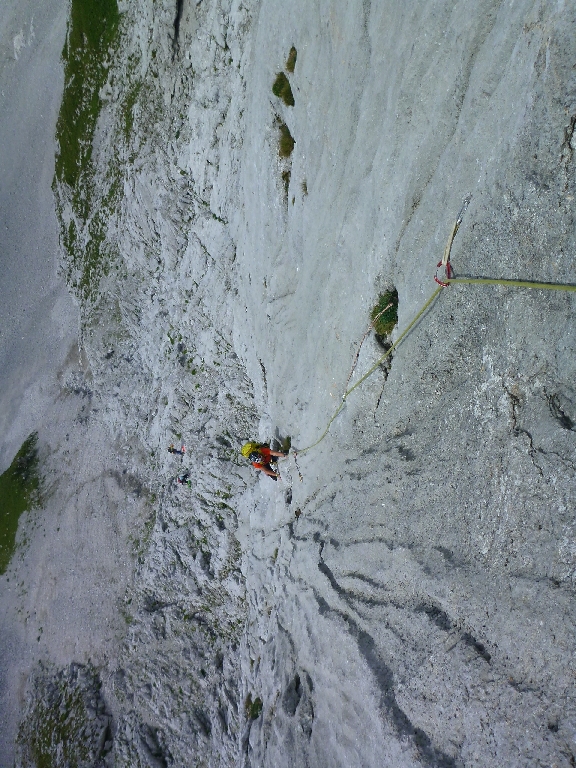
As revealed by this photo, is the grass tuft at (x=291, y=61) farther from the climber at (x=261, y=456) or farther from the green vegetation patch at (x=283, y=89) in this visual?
the climber at (x=261, y=456)

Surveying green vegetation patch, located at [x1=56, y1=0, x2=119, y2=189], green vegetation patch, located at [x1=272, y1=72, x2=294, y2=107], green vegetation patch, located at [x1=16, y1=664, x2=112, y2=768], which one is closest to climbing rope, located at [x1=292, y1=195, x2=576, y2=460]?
green vegetation patch, located at [x1=272, y1=72, x2=294, y2=107]

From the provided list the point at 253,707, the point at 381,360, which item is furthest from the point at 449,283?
the point at 253,707

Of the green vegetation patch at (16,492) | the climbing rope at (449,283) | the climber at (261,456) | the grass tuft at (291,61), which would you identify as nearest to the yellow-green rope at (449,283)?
the climbing rope at (449,283)

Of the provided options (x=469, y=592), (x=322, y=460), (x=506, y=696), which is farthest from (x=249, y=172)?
(x=506, y=696)

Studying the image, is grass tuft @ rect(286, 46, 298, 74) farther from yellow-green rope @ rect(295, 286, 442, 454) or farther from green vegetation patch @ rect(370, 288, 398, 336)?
yellow-green rope @ rect(295, 286, 442, 454)

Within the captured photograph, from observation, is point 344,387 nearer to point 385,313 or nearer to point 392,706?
point 385,313

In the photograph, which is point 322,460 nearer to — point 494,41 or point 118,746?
point 494,41

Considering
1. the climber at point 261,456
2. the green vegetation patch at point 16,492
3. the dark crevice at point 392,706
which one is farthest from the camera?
the green vegetation patch at point 16,492
